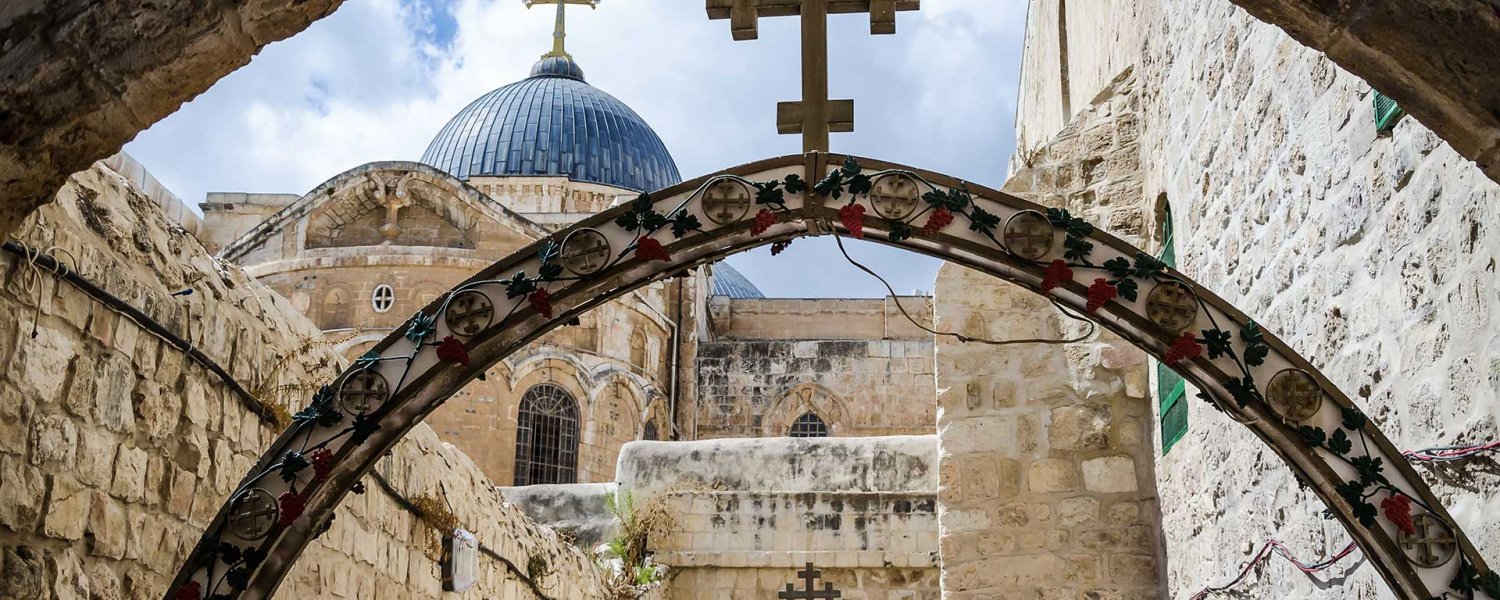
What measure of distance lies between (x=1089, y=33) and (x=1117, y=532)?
3729 millimetres

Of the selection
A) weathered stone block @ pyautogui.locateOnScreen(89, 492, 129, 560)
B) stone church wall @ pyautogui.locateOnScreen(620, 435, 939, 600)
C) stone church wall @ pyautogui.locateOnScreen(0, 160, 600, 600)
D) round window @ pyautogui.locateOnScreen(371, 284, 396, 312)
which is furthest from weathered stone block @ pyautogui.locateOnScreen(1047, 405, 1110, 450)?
round window @ pyautogui.locateOnScreen(371, 284, 396, 312)

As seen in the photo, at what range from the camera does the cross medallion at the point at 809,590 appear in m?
12.0

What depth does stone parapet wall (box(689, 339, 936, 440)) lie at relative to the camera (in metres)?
23.4

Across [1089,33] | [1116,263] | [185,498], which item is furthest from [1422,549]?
[1089,33]

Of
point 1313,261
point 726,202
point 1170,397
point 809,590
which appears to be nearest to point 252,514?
point 726,202

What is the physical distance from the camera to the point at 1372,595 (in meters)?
4.34

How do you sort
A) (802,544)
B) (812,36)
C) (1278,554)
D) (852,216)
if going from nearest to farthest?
(852,216)
(812,36)
(1278,554)
(802,544)

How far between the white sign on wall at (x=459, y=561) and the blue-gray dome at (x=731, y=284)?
2299cm

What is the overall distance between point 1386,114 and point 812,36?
1.68 metres

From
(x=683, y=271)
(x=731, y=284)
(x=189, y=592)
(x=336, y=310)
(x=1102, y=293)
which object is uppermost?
(x=731, y=284)

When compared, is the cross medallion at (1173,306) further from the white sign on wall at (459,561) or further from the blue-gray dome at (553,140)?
the blue-gray dome at (553,140)

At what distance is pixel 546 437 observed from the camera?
21141 millimetres

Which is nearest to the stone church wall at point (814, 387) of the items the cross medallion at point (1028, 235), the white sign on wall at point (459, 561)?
the white sign on wall at point (459, 561)

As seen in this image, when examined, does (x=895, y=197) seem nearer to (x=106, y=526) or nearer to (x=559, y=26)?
(x=106, y=526)
